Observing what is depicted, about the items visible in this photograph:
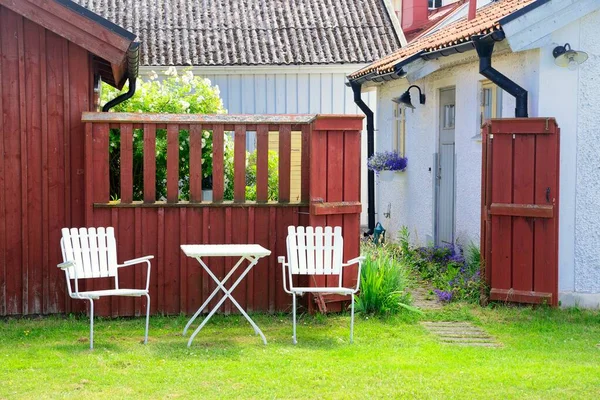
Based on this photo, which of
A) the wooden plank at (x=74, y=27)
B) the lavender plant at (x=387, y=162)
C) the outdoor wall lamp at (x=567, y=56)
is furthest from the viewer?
the lavender plant at (x=387, y=162)

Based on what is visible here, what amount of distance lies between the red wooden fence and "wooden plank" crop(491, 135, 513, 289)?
1.40 meters

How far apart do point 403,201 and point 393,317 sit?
5997 mm

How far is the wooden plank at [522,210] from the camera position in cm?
962

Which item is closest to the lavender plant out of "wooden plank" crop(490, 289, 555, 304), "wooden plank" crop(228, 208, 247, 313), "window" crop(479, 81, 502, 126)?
"window" crop(479, 81, 502, 126)

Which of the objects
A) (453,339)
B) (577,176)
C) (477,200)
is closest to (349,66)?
(477,200)

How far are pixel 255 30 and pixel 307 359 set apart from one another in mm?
13239

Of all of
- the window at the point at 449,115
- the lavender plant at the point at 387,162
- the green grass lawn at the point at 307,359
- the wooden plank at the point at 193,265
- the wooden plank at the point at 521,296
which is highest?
the window at the point at 449,115

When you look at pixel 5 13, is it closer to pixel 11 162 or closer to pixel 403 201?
pixel 11 162

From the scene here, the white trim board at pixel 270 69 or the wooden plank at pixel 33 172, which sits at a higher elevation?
the white trim board at pixel 270 69

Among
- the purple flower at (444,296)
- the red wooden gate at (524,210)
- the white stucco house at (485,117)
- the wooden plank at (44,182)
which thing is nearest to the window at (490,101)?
the white stucco house at (485,117)

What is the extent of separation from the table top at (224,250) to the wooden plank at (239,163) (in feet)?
2.04

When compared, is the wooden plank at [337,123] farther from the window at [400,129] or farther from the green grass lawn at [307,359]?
the window at [400,129]

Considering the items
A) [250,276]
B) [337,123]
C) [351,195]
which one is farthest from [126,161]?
[351,195]

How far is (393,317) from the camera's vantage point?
947 centimetres
